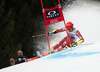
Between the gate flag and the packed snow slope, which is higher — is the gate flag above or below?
above

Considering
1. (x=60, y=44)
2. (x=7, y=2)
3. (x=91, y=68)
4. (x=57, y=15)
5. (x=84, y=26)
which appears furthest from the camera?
(x=7, y=2)

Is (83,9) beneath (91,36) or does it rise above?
above

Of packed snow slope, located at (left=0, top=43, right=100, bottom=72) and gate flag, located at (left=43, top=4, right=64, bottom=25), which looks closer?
packed snow slope, located at (left=0, top=43, right=100, bottom=72)

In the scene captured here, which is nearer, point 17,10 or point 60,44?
point 60,44

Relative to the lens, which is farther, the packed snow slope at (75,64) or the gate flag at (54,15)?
the gate flag at (54,15)

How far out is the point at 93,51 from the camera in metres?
2.81

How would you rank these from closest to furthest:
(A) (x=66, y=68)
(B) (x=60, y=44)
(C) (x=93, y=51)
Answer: (A) (x=66, y=68) < (C) (x=93, y=51) < (B) (x=60, y=44)

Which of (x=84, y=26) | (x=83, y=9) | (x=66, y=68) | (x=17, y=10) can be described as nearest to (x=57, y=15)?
(x=66, y=68)

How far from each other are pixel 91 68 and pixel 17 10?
10348 mm

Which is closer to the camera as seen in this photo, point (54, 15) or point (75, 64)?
point (75, 64)

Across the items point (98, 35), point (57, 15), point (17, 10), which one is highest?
point (17, 10)

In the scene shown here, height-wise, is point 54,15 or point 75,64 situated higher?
point 54,15

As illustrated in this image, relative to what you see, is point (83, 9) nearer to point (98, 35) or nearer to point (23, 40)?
point (98, 35)

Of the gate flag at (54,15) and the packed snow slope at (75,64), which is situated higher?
the gate flag at (54,15)
